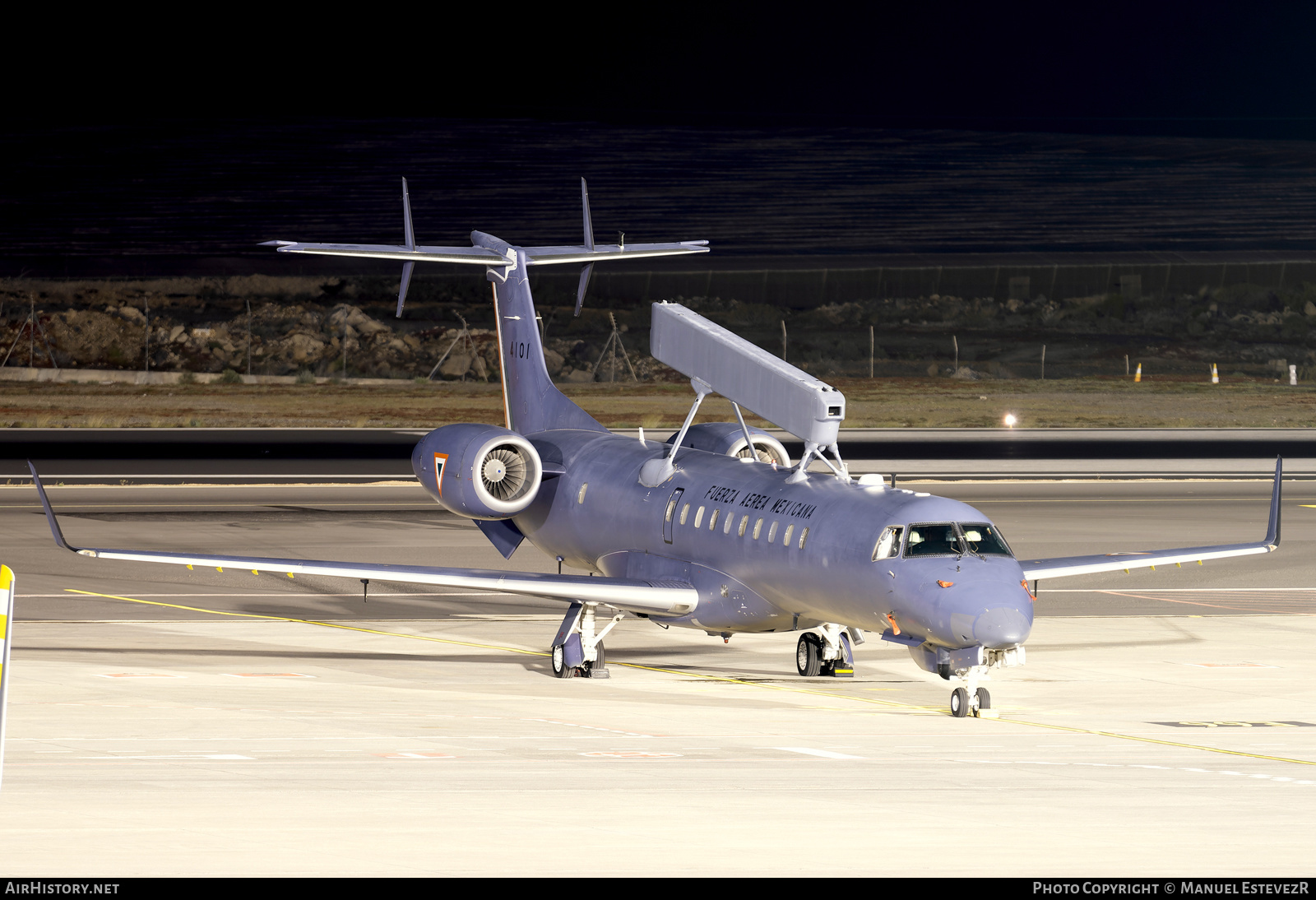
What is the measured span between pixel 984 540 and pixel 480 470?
8772 millimetres

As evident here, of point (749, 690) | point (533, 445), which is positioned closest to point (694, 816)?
point (749, 690)

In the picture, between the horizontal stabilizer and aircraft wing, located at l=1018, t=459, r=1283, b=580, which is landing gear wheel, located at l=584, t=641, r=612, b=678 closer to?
aircraft wing, located at l=1018, t=459, r=1283, b=580

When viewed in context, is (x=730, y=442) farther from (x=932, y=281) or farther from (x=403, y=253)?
(x=932, y=281)

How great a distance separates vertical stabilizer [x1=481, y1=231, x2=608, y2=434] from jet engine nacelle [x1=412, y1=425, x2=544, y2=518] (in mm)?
3420

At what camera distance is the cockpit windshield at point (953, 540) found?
1978cm

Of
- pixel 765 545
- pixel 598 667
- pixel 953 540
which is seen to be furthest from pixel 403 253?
pixel 953 540

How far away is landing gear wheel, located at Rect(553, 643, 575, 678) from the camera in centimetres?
2308

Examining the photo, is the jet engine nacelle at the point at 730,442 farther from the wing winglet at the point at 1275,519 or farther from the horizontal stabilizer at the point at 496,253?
the wing winglet at the point at 1275,519

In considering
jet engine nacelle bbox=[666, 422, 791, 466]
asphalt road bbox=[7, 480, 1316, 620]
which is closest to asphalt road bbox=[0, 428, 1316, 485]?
asphalt road bbox=[7, 480, 1316, 620]

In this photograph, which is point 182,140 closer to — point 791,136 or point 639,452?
point 791,136

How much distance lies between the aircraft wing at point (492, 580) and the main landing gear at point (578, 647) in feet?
1.22

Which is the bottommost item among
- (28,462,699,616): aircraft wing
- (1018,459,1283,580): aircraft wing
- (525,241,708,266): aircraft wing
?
(28,462,699,616): aircraft wing

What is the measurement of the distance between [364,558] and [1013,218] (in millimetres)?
104953

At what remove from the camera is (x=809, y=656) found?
76.1 feet
